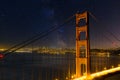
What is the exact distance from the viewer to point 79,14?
1881 cm

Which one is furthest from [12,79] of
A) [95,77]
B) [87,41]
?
[87,41]

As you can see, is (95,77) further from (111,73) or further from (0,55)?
(0,55)

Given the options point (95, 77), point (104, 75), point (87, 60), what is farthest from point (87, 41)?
point (104, 75)

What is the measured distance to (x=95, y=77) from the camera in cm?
2069

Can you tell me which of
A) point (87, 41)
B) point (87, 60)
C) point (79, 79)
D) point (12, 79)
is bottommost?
point (12, 79)

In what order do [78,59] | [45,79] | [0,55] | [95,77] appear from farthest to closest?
1. [45,79]
2. [95,77]
3. [78,59]
4. [0,55]

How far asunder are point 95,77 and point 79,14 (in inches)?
223

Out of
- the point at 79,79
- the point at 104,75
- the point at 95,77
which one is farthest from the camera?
the point at 104,75

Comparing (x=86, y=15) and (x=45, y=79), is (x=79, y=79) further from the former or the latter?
(x=45, y=79)

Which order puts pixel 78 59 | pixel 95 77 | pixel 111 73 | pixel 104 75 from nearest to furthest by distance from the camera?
pixel 78 59
pixel 95 77
pixel 104 75
pixel 111 73

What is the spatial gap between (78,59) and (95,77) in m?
3.19

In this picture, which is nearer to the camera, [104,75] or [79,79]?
[79,79]

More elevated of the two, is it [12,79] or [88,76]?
[88,76]

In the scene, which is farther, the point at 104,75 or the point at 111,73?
the point at 111,73
